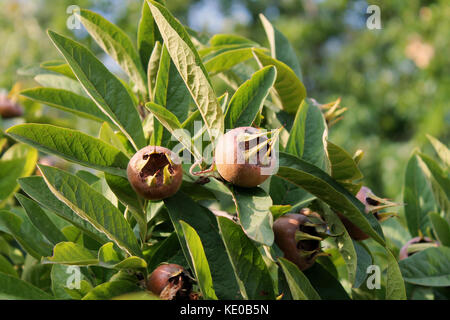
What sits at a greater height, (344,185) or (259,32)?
(259,32)

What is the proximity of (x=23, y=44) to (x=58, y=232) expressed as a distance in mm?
4737

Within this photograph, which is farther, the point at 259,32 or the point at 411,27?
the point at 259,32

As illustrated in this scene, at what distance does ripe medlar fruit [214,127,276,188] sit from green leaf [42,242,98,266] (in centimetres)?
22

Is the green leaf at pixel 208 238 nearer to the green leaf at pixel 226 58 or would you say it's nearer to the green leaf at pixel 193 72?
the green leaf at pixel 193 72

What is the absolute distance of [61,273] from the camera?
2.49 ft

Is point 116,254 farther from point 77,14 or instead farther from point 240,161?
point 77,14

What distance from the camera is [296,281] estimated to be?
0.65 meters

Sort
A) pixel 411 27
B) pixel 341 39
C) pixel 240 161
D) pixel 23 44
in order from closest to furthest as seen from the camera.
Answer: pixel 240 161, pixel 23 44, pixel 411 27, pixel 341 39

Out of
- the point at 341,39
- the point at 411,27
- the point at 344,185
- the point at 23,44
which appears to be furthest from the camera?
the point at 341,39

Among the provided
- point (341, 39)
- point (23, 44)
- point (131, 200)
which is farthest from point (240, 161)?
point (341, 39)

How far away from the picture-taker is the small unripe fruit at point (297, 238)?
0.72 meters

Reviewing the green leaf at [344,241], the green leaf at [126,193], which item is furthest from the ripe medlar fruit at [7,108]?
the green leaf at [344,241]

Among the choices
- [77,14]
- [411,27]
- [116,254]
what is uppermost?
[411,27]

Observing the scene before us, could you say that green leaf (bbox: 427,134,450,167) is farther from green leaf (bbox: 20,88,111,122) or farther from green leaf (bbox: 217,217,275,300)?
green leaf (bbox: 20,88,111,122)
